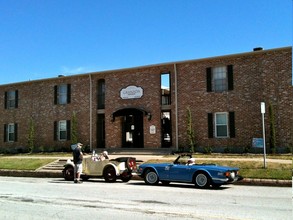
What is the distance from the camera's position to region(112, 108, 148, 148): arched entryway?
2605cm

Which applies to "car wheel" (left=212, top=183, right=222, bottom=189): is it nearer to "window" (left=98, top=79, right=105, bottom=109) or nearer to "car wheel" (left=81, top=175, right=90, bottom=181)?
"car wheel" (left=81, top=175, right=90, bottom=181)

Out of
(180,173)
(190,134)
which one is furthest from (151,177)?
(190,134)

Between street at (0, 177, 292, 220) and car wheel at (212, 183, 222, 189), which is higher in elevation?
street at (0, 177, 292, 220)

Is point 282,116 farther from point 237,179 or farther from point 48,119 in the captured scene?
point 48,119

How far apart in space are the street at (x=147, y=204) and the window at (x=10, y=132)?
2059 centimetres

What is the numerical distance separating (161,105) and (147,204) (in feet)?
53.1

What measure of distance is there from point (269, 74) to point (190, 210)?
1579cm

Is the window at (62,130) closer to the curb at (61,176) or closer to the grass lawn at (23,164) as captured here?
the grass lawn at (23,164)

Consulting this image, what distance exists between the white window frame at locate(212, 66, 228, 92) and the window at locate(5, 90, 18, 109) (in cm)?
1865

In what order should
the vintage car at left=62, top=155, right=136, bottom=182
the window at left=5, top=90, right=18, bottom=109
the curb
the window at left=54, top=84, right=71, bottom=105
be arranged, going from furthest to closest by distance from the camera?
the window at left=5, top=90, right=18, bottom=109 → the window at left=54, top=84, right=71, bottom=105 → the vintage car at left=62, top=155, right=136, bottom=182 → the curb

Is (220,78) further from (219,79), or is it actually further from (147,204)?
(147,204)

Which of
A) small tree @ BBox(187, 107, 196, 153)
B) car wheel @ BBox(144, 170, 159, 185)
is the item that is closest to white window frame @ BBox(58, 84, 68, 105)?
small tree @ BBox(187, 107, 196, 153)

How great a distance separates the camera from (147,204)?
9555 mm

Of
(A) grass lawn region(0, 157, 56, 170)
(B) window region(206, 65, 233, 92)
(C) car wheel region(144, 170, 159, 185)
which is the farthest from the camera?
(B) window region(206, 65, 233, 92)
